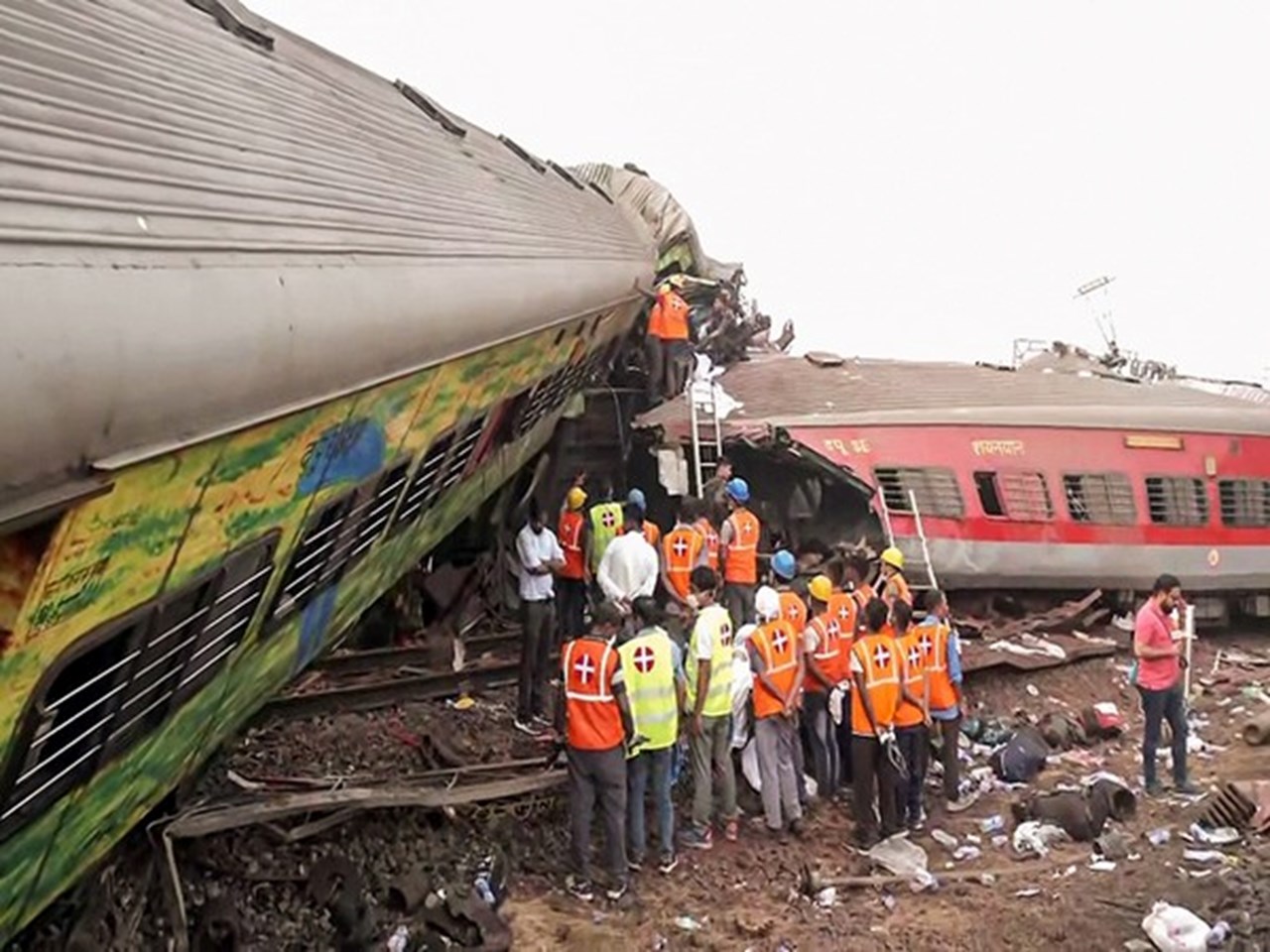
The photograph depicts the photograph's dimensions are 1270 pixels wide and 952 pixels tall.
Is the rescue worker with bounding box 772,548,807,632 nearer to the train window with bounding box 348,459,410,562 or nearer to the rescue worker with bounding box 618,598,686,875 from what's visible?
the rescue worker with bounding box 618,598,686,875

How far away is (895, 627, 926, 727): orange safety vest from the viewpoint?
733 centimetres

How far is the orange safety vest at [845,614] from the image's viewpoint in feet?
25.7

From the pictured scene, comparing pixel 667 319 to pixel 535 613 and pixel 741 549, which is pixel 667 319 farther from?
pixel 535 613

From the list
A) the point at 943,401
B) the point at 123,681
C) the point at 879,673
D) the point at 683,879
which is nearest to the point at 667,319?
the point at 943,401

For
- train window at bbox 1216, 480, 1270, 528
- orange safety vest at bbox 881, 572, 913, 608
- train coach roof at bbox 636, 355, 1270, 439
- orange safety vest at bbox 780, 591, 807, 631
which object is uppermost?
train coach roof at bbox 636, 355, 1270, 439

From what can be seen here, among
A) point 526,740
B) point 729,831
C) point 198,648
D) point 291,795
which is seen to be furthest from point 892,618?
point 198,648

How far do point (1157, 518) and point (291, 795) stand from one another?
30.6 feet

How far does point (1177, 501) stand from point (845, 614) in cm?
622

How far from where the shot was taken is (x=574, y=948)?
5883mm

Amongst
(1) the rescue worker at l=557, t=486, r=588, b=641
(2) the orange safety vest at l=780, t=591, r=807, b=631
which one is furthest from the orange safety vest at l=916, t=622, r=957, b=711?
(1) the rescue worker at l=557, t=486, r=588, b=641

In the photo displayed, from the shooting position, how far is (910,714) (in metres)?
7.43

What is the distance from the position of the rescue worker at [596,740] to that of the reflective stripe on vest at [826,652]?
5.48 ft

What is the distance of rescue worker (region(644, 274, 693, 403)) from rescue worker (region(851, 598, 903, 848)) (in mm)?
6611

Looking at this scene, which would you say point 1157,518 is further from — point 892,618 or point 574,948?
point 574,948
